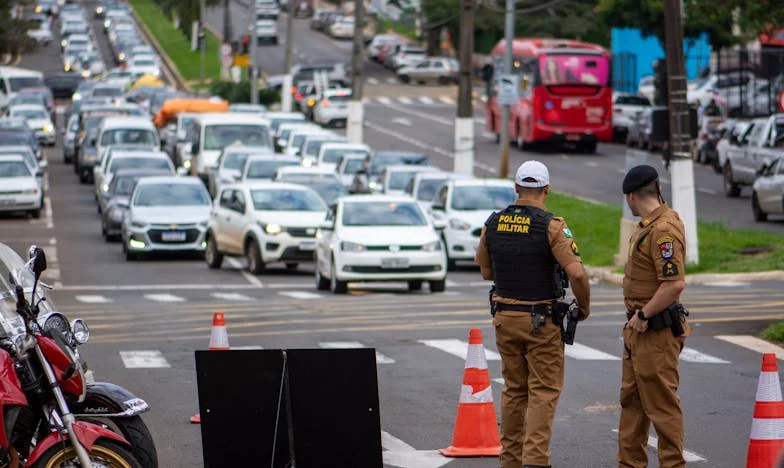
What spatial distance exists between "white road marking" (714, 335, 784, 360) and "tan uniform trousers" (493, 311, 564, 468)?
7542 mm

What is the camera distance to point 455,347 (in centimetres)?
1861

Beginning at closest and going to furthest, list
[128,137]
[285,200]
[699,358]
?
[699,358]
[285,200]
[128,137]

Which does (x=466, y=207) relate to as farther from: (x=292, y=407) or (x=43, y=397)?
(x=43, y=397)

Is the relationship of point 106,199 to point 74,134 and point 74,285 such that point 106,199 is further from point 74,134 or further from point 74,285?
point 74,134

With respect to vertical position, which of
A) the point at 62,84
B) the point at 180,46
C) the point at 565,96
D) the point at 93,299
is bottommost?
the point at 62,84

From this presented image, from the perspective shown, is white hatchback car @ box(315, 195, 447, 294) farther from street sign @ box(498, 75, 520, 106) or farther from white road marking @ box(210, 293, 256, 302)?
street sign @ box(498, 75, 520, 106)

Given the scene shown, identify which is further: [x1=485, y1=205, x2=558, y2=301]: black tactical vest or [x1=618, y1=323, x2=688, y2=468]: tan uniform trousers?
[x1=485, y1=205, x2=558, y2=301]: black tactical vest

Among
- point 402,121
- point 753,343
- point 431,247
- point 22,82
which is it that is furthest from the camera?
point 22,82

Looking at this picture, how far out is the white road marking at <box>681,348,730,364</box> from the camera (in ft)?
56.4

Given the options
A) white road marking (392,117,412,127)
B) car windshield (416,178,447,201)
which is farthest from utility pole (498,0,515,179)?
white road marking (392,117,412,127)

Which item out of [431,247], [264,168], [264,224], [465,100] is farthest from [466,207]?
[465,100]

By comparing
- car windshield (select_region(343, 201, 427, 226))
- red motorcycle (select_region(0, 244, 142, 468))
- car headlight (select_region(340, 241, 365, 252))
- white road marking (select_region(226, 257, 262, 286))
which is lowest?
white road marking (select_region(226, 257, 262, 286))

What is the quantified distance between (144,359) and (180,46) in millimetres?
99221

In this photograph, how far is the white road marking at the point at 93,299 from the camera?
25391 millimetres
